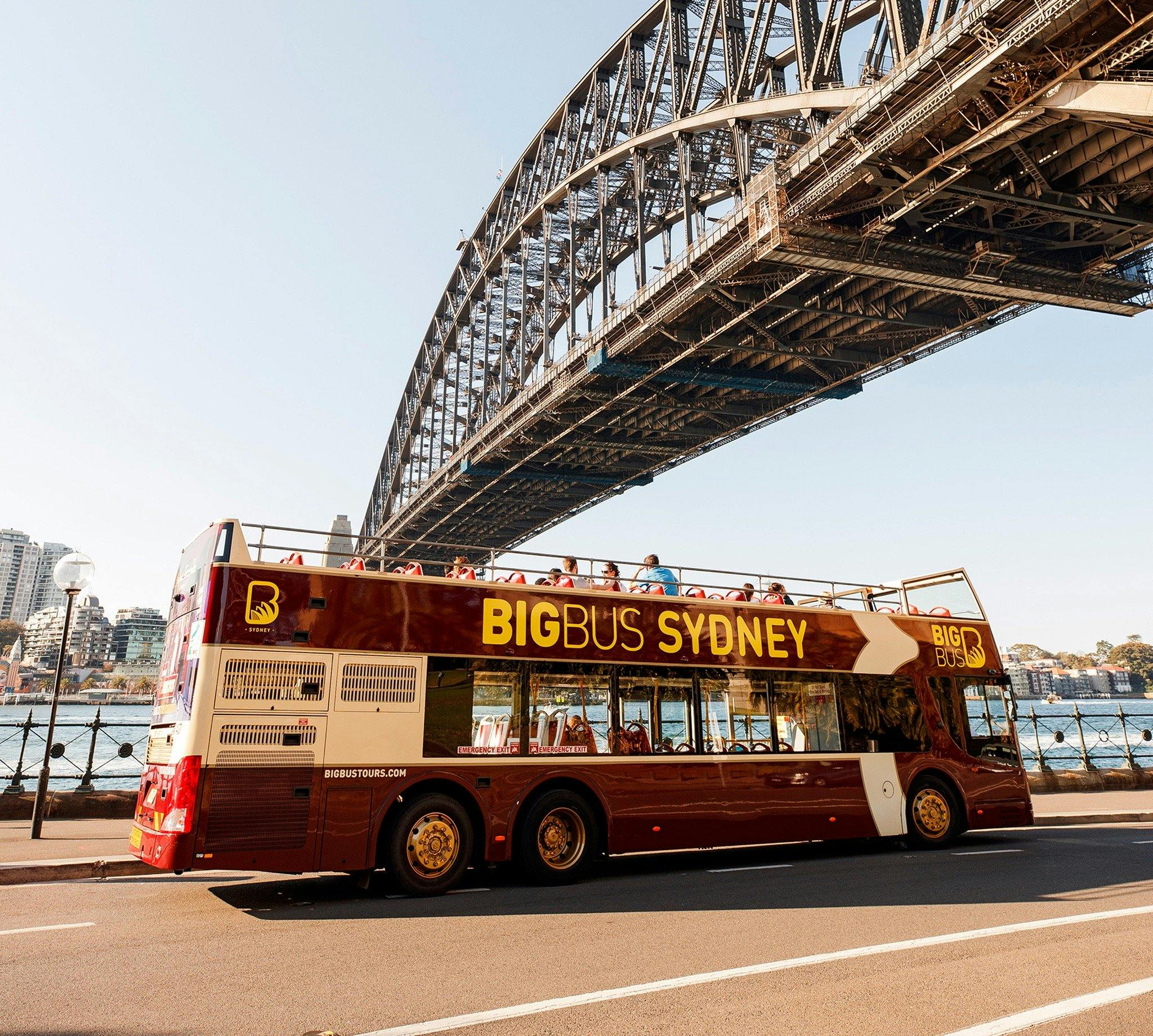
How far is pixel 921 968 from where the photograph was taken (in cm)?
582

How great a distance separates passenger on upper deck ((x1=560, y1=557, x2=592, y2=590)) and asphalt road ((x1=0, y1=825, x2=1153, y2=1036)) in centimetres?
325

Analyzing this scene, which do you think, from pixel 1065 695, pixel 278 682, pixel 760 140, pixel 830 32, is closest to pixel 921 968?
pixel 278 682

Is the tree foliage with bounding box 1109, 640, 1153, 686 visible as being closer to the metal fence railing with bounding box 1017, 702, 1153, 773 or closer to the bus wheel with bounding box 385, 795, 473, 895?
the metal fence railing with bounding box 1017, 702, 1153, 773

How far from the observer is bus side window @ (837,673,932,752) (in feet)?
38.5

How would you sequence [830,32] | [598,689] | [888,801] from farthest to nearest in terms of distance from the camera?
1. [830,32]
2. [888,801]
3. [598,689]

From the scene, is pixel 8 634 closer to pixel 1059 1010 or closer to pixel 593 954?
pixel 593 954

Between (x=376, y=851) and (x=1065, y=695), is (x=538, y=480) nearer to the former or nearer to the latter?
(x=376, y=851)

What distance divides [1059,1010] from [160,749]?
7660mm

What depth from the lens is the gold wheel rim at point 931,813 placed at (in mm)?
12156

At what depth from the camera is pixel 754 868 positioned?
10477mm

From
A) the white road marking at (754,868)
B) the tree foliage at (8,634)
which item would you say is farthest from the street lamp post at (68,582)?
the tree foliage at (8,634)

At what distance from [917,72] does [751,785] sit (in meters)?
16.7

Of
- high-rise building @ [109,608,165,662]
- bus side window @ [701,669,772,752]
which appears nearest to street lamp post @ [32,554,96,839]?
bus side window @ [701,669,772,752]

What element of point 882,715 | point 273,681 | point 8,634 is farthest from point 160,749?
point 8,634
